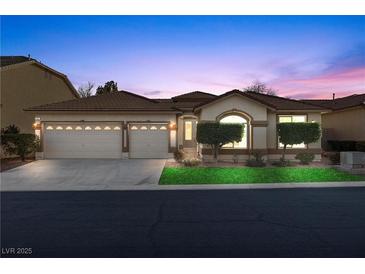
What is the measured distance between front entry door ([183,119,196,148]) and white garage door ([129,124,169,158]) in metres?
4.45


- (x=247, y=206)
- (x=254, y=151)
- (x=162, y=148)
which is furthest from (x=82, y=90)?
(x=247, y=206)

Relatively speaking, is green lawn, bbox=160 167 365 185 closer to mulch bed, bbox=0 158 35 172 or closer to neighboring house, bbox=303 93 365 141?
neighboring house, bbox=303 93 365 141

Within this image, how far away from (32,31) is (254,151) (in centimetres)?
1563

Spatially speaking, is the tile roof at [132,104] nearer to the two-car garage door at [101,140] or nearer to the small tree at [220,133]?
the two-car garage door at [101,140]

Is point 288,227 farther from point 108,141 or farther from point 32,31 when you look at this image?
point 32,31

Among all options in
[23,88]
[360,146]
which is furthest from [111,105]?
[360,146]

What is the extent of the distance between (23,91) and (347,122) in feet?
81.3

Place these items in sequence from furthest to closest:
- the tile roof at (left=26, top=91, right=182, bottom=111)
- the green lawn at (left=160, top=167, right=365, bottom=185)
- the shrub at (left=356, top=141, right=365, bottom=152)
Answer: the tile roof at (left=26, top=91, right=182, bottom=111) < the shrub at (left=356, top=141, right=365, bottom=152) < the green lawn at (left=160, top=167, right=365, bottom=185)

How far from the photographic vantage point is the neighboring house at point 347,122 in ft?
85.9

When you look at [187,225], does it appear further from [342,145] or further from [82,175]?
[342,145]

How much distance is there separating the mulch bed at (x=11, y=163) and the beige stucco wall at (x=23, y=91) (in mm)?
3190

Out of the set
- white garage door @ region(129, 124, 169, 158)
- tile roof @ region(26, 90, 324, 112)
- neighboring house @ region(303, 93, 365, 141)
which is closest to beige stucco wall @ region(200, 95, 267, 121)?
tile roof @ region(26, 90, 324, 112)

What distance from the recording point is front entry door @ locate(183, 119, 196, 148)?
2866cm

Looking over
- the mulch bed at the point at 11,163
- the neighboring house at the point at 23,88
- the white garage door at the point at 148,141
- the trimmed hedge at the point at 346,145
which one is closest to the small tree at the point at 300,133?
the trimmed hedge at the point at 346,145
